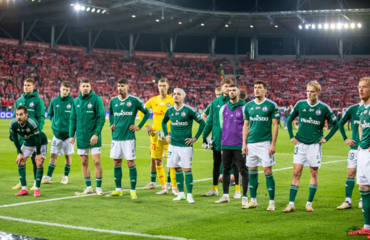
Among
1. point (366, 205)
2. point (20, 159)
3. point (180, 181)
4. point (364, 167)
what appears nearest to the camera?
point (364, 167)

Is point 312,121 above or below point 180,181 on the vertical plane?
above

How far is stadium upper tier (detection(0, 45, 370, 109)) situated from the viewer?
43.7 meters

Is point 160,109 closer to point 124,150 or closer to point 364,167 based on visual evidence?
point 124,150

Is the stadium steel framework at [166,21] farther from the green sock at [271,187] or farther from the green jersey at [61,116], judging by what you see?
the green sock at [271,187]

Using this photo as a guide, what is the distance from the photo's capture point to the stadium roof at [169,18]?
1594 inches

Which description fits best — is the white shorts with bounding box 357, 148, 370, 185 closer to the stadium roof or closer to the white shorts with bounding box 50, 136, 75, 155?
the white shorts with bounding box 50, 136, 75, 155

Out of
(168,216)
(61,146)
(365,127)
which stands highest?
(365,127)

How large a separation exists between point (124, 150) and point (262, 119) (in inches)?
115

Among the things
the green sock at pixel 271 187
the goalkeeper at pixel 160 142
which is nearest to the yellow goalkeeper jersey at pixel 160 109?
the goalkeeper at pixel 160 142

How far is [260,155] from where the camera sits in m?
7.24

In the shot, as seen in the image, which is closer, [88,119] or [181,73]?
[88,119]

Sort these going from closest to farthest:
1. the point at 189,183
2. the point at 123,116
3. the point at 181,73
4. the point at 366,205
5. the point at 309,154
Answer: the point at 366,205, the point at 309,154, the point at 189,183, the point at 123,116, the point at 181,73

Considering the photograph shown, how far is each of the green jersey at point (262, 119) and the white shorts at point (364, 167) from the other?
1854 mm

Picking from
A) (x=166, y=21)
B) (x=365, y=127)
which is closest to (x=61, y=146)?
(x=365, y=127)
